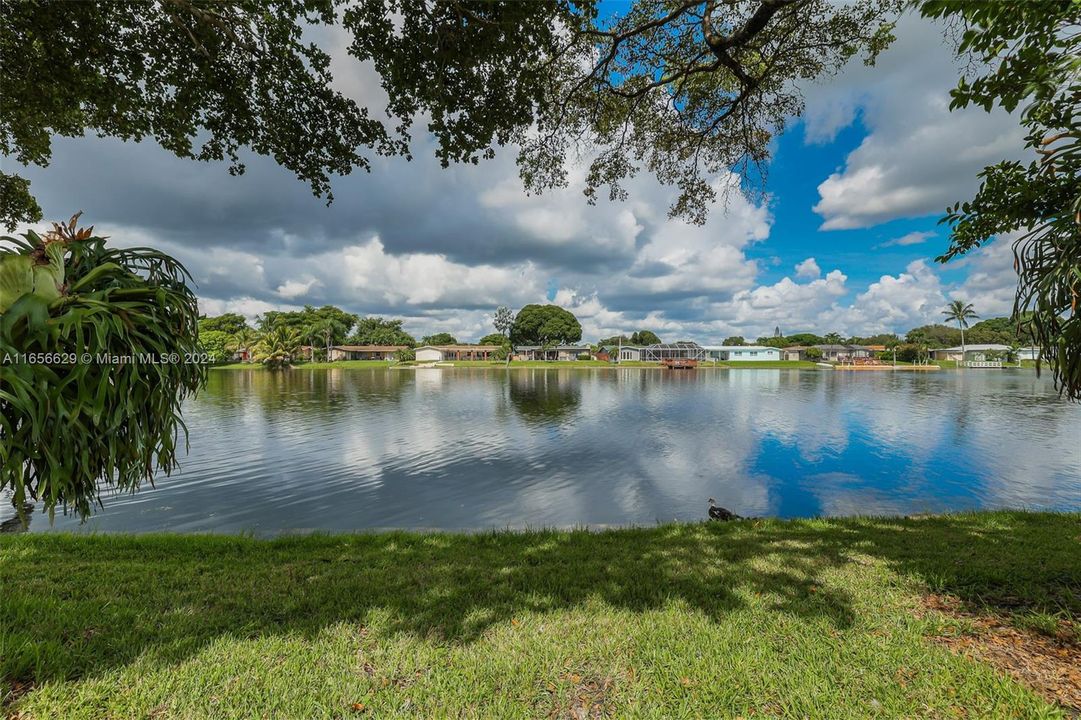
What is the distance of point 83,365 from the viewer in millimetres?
1571

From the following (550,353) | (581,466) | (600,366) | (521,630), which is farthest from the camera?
(550,353)

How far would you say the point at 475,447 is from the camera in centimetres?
1432

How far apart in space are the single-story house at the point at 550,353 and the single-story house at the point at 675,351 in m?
16.3

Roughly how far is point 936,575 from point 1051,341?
96.8 inches

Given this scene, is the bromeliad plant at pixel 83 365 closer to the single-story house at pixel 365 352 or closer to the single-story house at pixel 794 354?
the single-story house at pixel 365 352

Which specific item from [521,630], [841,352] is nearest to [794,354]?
[841,352]

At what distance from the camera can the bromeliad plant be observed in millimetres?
1508

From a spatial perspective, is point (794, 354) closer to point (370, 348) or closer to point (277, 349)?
point (370, 348)

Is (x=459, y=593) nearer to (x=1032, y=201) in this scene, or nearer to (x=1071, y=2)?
(x=1032, y=201)

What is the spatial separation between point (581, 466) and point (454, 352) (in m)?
83.8

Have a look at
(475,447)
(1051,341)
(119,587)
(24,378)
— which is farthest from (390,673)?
(475,447)

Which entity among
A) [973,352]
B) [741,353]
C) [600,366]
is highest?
[741,353]

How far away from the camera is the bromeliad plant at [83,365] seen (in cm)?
151

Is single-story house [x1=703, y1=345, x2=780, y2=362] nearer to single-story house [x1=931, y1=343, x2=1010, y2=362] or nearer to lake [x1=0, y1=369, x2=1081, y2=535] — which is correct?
single-story house [x1=931, y1=343, x2=1010, y2=362]
